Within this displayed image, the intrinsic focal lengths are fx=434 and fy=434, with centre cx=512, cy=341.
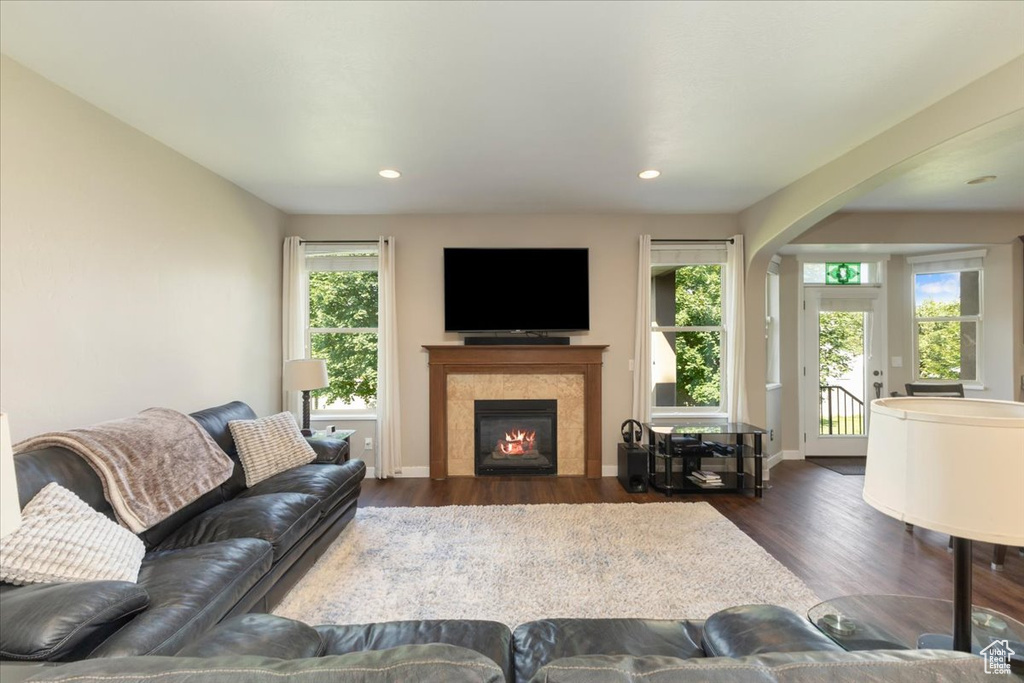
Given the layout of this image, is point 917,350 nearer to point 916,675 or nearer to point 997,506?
point 997,506

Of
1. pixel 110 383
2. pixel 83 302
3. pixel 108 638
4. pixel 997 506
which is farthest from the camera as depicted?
pixel 110 383

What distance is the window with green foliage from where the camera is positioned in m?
4.86

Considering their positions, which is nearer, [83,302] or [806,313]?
[83,302]

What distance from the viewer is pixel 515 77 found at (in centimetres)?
208

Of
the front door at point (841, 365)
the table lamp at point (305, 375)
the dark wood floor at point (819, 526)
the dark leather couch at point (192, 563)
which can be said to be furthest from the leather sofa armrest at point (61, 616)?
the front door at point (841, 365)

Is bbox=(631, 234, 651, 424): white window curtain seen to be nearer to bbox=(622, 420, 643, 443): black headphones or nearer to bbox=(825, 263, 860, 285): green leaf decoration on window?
bbox=(622, 420, 643, 443): black headphones

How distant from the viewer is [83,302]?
2295 mm

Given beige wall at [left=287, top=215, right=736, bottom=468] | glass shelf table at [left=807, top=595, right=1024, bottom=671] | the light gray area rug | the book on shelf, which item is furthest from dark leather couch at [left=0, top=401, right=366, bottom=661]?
the book on shelf

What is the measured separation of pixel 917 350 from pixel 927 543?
303 cm

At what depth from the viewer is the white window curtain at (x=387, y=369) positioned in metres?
4.35

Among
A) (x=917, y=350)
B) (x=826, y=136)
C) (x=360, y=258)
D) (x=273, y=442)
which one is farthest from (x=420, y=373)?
(x=917, y=350)

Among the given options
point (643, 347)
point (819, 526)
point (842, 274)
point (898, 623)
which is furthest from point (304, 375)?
point (842, 274)

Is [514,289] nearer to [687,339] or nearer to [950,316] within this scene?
[687,339]

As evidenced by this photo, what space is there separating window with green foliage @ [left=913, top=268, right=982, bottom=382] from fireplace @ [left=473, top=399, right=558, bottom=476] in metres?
4.35
